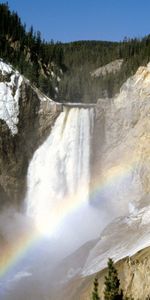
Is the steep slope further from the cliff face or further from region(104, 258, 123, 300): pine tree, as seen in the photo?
region(104, 258, 123, 300): pine tree

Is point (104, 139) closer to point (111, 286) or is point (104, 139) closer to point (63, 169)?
point (63, 169)

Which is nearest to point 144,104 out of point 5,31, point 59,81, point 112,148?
point 112,148

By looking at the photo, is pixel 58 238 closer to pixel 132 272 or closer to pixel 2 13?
pixel 132 272

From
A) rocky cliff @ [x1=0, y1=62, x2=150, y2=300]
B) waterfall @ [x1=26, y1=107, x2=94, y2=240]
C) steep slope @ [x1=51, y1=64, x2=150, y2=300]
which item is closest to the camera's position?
rocky cliff @ [x1=0, y1=62, x2=150, y2=300]

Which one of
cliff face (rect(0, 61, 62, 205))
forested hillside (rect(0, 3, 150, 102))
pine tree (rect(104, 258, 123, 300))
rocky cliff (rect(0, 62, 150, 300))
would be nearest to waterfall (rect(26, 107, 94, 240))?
rocky cliff (rect(0, 62, 150, 300))

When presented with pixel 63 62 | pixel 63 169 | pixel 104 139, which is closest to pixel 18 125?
pixel 63 169
